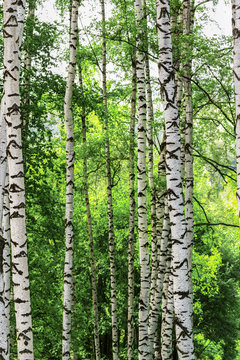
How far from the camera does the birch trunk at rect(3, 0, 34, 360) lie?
569 cm

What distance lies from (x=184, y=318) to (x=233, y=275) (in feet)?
60.7

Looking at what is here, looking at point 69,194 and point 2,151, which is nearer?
point 2,151

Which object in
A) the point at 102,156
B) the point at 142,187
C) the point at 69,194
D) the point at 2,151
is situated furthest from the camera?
the point at 102,156

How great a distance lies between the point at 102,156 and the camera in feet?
45.5

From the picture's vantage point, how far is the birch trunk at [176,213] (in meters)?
5.61

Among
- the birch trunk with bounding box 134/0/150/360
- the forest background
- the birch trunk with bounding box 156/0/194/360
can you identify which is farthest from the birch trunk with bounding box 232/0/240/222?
the birch trunk with bounding box 134/0/150/360

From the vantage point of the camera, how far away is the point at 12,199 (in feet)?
18.8

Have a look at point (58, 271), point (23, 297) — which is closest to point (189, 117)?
point (23, 297)

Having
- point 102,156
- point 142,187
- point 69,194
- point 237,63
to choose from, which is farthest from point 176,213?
point 102,156

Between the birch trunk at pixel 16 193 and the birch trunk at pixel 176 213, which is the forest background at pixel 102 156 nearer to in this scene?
the birch trunk at pixel 176 213

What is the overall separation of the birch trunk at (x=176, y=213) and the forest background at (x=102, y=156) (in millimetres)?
2943

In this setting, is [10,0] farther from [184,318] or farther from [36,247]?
[36,247]

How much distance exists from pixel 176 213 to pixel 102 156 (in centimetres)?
834

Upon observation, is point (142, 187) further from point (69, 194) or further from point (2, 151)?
point (2, 151)
